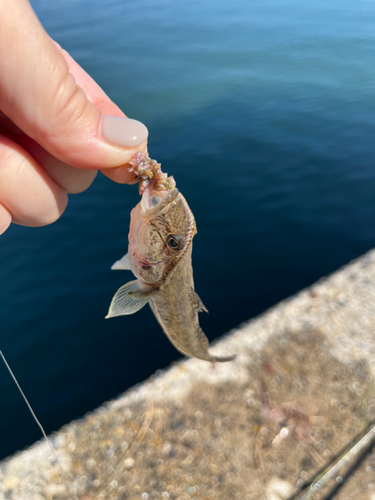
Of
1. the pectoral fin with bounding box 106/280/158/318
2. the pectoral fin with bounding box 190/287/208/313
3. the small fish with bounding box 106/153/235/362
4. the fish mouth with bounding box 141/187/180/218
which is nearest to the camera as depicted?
the fish mouth with bounding box 141/187/180/218

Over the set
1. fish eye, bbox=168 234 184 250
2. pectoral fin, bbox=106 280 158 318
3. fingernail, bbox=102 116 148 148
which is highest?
fingernail, bbox=102 116 148 148

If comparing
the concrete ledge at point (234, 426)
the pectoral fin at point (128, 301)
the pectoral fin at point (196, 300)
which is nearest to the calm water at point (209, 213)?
the concrete ledge at point (234, 426)

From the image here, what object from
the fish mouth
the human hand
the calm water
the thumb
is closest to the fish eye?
the fish mouth

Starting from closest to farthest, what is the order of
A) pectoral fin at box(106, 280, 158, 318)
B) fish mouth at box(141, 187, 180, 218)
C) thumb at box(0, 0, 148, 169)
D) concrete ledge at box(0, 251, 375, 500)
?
thumb at box(0, 0, 148, 169)
fish mouth at box(141, 187, 180, 218)
pectoral fin at box(106, 280, 158, 318)
concrete ledge at box(0, 251, 375, 500)

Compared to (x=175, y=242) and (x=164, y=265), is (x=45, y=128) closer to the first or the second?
(x=175, y=242)

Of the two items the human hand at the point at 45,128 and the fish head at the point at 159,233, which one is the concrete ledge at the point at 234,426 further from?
the human hand at the point at 45,128

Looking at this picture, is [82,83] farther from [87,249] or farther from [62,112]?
[87,249]

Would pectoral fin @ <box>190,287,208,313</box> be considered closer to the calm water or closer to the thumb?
the thumb
